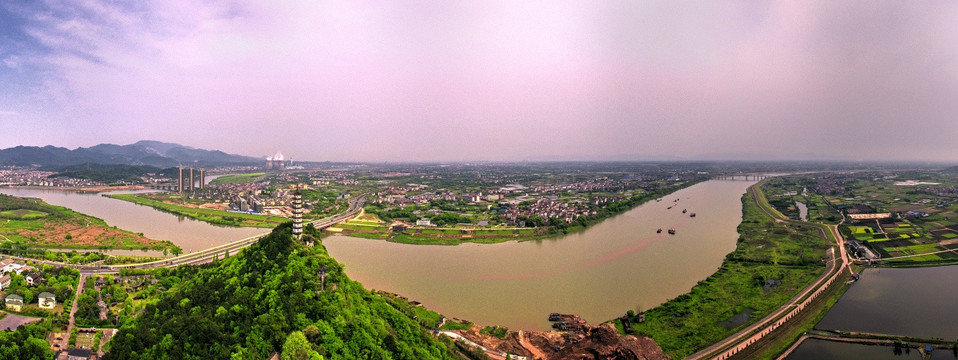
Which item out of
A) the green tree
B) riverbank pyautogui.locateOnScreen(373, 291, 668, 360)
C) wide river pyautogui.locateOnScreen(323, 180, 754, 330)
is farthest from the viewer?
wide river pyautogui.locateOnScreen(323, 180, 754, 330)

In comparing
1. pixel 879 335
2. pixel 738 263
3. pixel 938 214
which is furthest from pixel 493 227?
pixel 938 214

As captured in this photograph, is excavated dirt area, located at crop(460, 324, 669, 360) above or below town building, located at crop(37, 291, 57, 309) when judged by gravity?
below

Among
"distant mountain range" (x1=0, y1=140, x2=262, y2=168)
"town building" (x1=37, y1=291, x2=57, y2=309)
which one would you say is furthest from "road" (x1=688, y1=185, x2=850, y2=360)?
"distant mountain range" (x1=0, y1=140, x2=262, y2=168)

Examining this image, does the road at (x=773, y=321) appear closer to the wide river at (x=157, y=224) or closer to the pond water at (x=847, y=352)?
the pond water at (x=847, y=352)

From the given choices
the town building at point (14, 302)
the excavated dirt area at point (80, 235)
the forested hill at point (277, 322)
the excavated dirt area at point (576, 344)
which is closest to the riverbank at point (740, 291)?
the excavated dirt area at point (576, 344)

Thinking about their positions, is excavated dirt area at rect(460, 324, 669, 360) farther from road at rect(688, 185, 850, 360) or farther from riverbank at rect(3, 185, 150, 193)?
riverbank at rect(3, 185, 150, 193)
